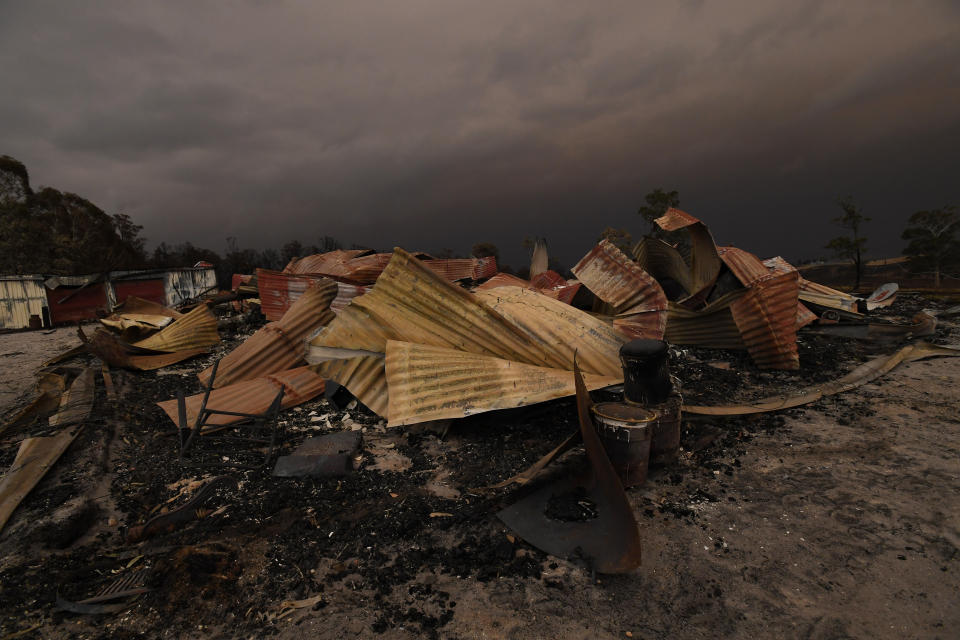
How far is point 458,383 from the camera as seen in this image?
3.63 meters

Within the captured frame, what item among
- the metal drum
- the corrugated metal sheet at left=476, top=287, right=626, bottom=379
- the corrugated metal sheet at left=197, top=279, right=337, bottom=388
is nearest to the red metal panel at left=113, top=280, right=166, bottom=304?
the corrugated metal sheet at left=197, top=279, right=337, bottom=388

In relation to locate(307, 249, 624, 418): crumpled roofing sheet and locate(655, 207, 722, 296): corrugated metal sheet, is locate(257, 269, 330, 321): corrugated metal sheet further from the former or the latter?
locate(655, 207, 722, 296): corrugated metal sheet

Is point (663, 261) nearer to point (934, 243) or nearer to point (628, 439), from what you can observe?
point (628, 439)

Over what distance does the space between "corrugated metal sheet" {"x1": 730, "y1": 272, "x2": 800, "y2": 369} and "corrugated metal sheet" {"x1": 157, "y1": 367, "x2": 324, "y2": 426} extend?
5833 mm

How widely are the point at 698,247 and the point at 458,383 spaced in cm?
547

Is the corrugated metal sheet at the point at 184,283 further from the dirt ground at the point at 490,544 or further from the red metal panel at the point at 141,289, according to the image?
the dirt ground at the point at 490,544

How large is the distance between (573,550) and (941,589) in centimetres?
174

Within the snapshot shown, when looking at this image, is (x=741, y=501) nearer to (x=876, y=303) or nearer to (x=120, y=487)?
(x=120, y=487)

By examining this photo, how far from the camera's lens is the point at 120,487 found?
3252 millimetres

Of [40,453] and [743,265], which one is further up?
[743,265]

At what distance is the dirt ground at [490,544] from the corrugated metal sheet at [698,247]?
3.16 metres

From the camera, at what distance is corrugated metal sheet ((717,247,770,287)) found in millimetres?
6082

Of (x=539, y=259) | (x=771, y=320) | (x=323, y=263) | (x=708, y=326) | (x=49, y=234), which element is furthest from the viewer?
(x=49, y=234)

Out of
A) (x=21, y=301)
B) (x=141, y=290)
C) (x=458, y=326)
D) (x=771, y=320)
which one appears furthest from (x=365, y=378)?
(x=141, y=290)
